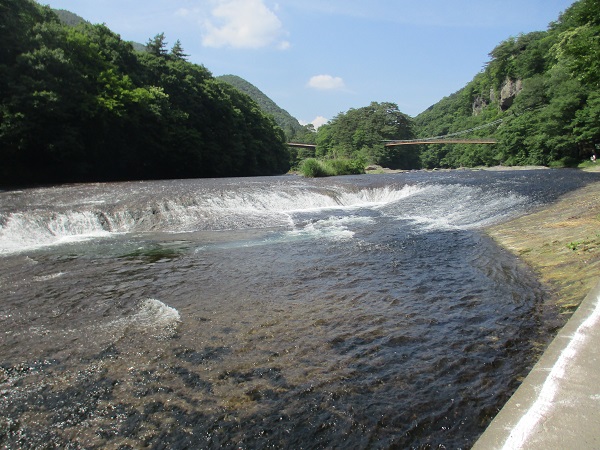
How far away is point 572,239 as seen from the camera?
750cm

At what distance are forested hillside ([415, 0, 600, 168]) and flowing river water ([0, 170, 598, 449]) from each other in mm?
18092

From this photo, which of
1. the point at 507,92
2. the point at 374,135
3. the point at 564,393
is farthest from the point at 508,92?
the point at 564,393

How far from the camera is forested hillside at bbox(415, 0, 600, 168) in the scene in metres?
20.5

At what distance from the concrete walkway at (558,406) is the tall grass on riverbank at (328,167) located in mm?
30606

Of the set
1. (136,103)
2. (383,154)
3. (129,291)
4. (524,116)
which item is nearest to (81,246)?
(129,291)

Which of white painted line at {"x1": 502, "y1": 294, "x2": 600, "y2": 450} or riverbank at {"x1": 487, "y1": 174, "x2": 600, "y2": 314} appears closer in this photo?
white painted line at {"x1": 502, "y1": 294, "x2": 600, "y2": 450}

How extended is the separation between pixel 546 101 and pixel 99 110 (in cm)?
5253

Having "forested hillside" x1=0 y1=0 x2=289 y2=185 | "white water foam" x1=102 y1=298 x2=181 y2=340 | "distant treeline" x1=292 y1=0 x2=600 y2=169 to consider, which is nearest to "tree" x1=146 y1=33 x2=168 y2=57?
"forested hillside" x1=0 y1=0 x2=289 y2=185

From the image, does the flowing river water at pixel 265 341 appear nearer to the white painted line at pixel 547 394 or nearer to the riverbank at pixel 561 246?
the riverbank at pixel 561 246

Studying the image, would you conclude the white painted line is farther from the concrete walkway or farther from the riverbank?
the riverbank

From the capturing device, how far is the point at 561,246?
24.4 ft

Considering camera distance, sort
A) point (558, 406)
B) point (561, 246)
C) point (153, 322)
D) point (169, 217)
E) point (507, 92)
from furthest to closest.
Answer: point (507, 92) < point (169, 217) < point (561, 246) < point (153, 322) < point (558, 406)

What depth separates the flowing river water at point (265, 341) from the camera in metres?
3.03

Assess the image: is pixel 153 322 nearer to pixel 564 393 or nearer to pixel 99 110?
pixel 564 393
